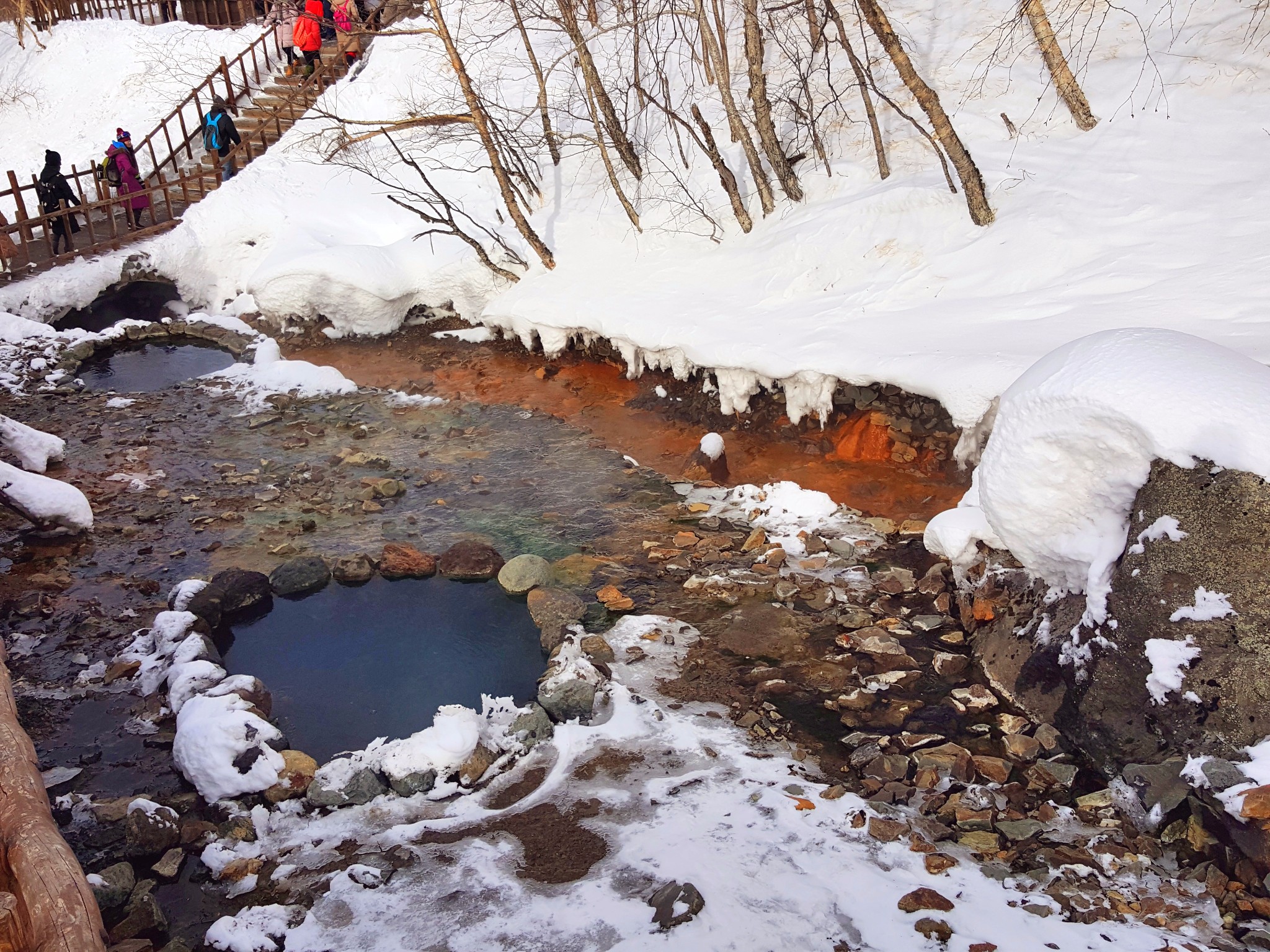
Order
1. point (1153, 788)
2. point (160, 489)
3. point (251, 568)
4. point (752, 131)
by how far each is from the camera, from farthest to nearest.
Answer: point (752, 131) < point (160, 489) < point (251, 568) < point (1153, 788)

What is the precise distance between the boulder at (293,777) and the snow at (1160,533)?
4548 millimetres

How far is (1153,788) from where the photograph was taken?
13.8ft

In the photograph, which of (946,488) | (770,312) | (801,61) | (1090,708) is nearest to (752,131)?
(801,61)

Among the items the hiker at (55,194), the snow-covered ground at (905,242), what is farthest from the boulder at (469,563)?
the hiker at (55,194)

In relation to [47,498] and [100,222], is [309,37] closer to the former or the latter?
[100,222]

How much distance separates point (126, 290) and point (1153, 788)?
14.5 metres

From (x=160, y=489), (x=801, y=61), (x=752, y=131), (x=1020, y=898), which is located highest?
(x=801, y=61)

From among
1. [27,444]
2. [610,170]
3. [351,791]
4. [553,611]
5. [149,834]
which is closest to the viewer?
[149,834]

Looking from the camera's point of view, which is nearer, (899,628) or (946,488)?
(899,628)

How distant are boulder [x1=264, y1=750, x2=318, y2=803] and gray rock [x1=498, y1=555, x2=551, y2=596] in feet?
6.92

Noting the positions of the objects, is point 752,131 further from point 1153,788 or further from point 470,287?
point 1153,788

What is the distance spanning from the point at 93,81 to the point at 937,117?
20.2 meters

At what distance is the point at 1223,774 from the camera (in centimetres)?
395

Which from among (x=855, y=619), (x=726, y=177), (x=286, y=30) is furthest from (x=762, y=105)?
(x=286, y=30)
